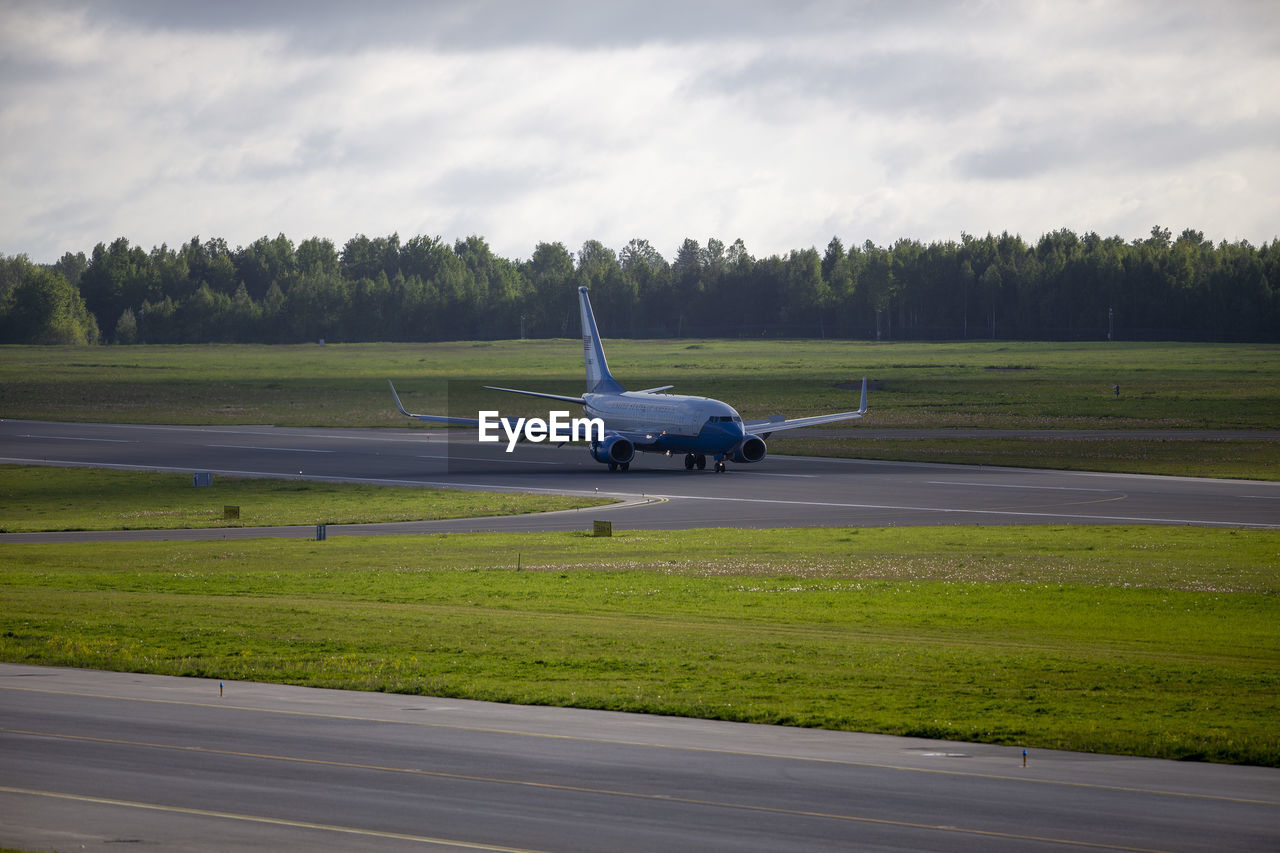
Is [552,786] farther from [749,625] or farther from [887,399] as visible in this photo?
[887,399]

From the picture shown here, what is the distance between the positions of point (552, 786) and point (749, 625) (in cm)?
1452

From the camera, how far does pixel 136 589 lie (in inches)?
1490

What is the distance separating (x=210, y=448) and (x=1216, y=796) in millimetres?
82082

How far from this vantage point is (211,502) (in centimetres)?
6384

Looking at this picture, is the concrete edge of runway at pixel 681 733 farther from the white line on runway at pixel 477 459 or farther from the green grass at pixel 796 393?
the green grass at pixel 796 393

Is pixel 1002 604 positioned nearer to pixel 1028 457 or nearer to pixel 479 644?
pixel 479 644

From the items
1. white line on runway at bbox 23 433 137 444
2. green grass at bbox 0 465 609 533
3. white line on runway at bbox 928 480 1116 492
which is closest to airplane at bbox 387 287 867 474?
white line on runway at bbox 928 480 1116 492

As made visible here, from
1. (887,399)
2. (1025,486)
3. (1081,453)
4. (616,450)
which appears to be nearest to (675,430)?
(616,450)

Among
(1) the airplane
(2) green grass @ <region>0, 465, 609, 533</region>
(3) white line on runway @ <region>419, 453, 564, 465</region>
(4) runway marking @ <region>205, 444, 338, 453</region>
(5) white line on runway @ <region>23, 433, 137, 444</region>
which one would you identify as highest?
(1) the airplane

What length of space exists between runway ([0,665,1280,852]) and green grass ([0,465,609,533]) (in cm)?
3504

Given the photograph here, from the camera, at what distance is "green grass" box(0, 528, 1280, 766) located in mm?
23562

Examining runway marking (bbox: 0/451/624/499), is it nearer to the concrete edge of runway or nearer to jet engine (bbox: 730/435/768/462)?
jet engine (bbox: 730/435/768/462)

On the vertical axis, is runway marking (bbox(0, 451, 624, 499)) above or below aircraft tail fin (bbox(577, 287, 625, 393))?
below

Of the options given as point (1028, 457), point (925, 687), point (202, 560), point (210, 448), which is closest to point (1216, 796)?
point (925, 687)
